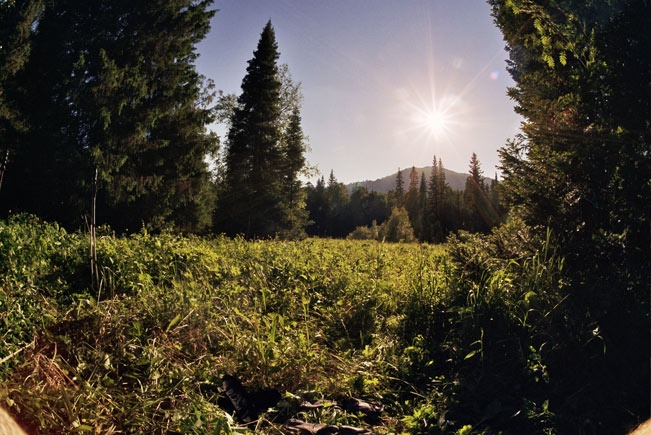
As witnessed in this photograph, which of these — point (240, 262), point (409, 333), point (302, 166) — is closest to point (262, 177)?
point (302, 166)

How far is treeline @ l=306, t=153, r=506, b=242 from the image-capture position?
121 feet

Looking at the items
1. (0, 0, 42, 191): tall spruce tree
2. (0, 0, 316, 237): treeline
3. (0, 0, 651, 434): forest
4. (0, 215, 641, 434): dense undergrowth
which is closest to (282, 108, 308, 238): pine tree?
(0, 0, 316, 237): treeline

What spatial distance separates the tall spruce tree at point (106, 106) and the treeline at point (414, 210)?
15.0 m

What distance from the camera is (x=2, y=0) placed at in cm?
1509

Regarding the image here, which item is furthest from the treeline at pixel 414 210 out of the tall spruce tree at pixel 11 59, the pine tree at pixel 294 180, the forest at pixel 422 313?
the forest at pixel 422 313

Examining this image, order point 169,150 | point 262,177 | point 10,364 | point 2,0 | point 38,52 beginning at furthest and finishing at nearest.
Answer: point 262,177 < point 169,150 < point 38,52 < point 2,0 < point 10,364

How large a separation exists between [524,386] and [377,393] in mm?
1184

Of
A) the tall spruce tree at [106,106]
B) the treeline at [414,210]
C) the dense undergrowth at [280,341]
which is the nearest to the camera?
the dense undergrowth at [280,341]

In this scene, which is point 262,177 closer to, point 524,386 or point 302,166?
point 302,166

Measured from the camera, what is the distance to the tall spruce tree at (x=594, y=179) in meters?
3.22

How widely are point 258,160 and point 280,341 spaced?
22.6 m

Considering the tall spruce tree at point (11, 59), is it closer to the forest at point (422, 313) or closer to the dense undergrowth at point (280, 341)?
the forest at point (422, 313)

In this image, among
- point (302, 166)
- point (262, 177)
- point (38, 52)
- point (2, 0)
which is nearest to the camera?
point (2, 0)

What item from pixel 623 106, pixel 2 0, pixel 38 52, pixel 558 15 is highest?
pixel 2 0
